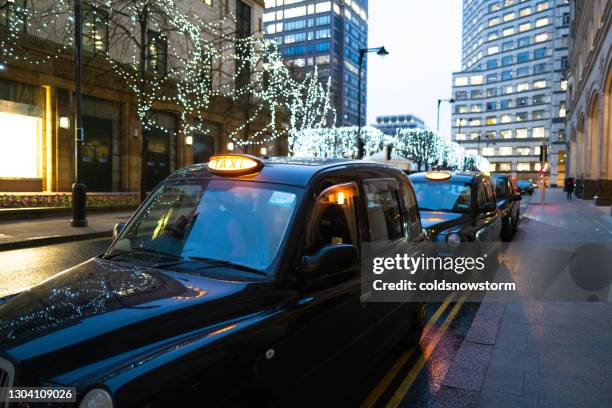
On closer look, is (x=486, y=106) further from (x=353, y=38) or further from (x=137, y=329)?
(x=137, y=329)

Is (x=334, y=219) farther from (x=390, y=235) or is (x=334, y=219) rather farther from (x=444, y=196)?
(x=444, y=196)

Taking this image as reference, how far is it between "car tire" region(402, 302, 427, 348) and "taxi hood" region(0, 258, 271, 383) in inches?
110

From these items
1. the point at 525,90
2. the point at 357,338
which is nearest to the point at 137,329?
the point at 357,338

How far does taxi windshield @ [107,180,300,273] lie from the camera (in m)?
2.86

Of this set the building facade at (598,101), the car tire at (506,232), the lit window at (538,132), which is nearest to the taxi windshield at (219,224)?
the car tire at (506,232)

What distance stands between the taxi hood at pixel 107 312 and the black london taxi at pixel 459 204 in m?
5.67

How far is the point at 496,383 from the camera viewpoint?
4.08 m

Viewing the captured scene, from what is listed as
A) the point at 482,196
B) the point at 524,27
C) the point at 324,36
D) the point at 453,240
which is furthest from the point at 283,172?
the point at 524,27

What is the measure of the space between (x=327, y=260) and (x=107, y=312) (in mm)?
1208

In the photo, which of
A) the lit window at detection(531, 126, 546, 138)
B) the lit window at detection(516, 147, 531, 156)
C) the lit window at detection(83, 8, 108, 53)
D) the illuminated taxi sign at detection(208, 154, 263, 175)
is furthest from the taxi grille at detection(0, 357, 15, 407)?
the lit window at detection(516, 147, 531, 156)

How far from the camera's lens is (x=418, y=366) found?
4.60 meters

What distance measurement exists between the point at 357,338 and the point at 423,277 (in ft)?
6.32

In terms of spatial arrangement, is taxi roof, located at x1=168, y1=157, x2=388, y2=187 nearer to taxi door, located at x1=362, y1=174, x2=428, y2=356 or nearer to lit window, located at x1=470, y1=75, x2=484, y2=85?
taxi door, located at x1=362, y1=174, x2=428, y2=356

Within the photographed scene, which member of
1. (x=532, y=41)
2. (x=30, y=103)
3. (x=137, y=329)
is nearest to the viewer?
(x=137, y=329)
